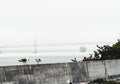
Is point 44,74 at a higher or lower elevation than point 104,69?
lower

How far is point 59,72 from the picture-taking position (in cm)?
2691

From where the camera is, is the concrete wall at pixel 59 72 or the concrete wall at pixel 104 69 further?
the concrete wall at pixel 104 69

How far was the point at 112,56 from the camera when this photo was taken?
37625 millimetres

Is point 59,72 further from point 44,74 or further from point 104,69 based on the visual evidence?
point 104,69

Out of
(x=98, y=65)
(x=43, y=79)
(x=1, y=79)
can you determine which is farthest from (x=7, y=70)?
(x=98, y=65)

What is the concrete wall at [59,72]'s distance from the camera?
24.4 m

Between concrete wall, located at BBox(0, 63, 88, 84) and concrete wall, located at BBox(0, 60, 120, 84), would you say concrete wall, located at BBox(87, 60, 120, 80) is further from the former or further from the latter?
concrete wall, located at BBox(0, 63, 88, 84)

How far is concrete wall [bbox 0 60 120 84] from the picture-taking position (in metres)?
24.4

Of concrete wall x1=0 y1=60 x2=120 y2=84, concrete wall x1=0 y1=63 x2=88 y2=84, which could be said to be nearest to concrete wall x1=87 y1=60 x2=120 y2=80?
concrete wall x1=0 y1=60 x2=120 y2=84

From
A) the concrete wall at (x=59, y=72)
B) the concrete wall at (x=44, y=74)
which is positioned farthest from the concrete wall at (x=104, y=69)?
the concrete wall at (x=44, y=74)

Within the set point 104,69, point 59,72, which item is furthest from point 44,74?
point 104,69

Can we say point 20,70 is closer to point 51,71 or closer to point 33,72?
point 33,72

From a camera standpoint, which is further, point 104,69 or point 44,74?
point 104,69

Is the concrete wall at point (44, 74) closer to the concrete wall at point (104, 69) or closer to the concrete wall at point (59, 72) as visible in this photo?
the concrete wall at point (59, 72)
